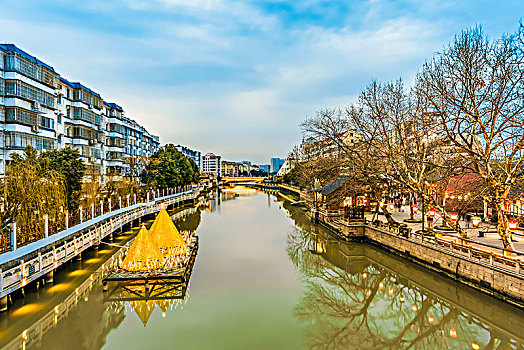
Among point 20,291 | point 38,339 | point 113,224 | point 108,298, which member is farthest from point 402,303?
point 113,224

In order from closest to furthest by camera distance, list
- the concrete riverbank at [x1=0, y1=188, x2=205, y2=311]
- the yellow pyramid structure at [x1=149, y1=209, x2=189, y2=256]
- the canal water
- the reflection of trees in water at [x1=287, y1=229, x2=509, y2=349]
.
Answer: the canal water
the reflection of trees in water at [x1=287, y1=229, x2=509, y2=349]
the concrete riverbank at [x1=0, y1=188, x2=205, y2=311]
the yellow pyramid structure at [x1=149, y1=209, x2=189, y2=256]

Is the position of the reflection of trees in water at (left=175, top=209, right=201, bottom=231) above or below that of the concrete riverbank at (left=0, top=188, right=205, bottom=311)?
below

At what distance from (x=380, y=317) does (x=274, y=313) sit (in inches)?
134

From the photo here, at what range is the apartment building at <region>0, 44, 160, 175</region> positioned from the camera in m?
23.2

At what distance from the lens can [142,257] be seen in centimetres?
1208

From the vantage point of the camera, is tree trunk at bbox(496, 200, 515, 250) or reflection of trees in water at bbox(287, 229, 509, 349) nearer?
reflection of trees in water at bbox(287, 229, 509, 349)

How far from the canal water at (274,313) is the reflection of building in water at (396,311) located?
0.03 m

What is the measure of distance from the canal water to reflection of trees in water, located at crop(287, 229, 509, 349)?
30 mm

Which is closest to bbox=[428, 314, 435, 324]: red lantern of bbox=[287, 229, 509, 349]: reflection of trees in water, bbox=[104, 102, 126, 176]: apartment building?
bbox=[287, 229, 509, 349]: reflection of trees in water

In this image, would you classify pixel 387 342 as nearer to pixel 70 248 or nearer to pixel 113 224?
pixel 70 248

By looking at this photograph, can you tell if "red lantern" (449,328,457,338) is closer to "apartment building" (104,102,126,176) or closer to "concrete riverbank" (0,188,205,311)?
"concrete riverbank" (0,188,205,311)

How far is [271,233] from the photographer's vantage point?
83.4 feet

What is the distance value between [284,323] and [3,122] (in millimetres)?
24546

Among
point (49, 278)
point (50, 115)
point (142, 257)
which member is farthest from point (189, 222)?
point (142, 257)
